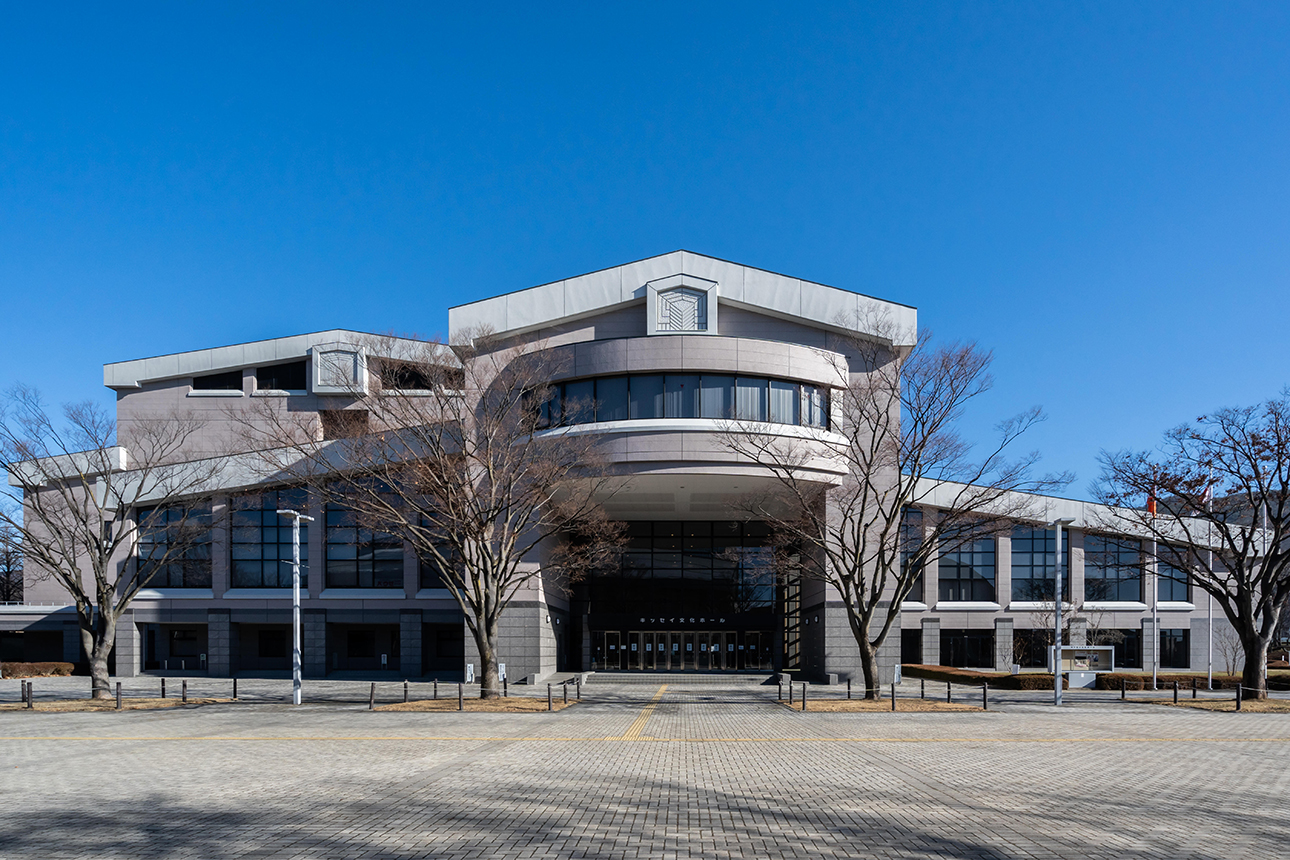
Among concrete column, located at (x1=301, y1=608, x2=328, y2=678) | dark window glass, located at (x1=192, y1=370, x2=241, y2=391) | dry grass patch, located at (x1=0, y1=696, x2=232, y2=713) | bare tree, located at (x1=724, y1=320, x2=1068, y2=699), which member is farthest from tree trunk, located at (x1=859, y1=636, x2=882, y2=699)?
dark window glass, located at (x1=192, y1=370, x2=241, y2=391)

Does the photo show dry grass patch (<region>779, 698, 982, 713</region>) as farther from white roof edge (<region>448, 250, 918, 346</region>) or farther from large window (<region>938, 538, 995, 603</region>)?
large window (<region>938, 538, 995, 603</region>)

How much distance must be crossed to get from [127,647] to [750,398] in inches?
1349

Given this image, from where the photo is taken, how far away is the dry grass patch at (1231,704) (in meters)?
29.5

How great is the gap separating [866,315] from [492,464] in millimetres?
17826

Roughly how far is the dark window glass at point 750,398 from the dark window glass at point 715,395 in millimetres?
282

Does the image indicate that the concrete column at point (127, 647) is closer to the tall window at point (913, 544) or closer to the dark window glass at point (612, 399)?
the dark window glass at point (612, 399)

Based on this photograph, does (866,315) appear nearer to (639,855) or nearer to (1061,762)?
(1061,762)

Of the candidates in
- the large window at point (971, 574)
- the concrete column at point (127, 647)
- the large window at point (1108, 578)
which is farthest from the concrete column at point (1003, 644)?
the concrete column at point (127, 647)

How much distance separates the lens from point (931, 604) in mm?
50031

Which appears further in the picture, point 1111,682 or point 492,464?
point 1111,682

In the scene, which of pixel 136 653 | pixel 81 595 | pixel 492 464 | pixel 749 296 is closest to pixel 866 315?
pixel 749 296

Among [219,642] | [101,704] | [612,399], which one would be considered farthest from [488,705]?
[219,642]

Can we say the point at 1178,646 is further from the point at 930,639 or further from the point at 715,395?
the point at 715,395

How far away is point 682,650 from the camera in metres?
48.8
